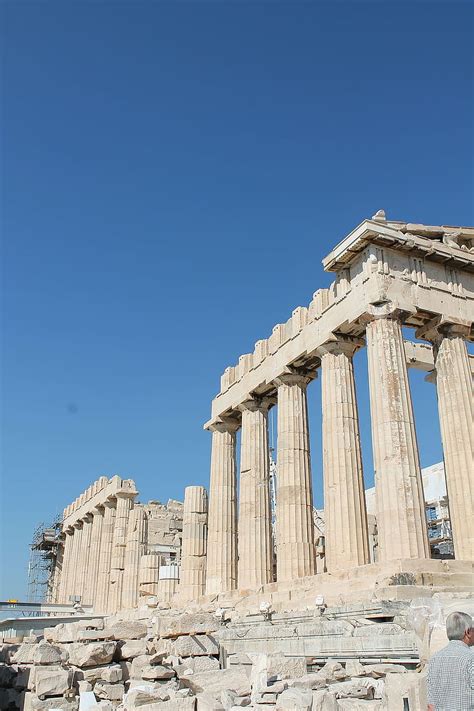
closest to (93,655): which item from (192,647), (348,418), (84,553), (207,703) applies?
(192,647)

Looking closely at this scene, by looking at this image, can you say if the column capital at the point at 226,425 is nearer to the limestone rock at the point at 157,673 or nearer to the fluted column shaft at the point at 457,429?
the fluted column shaft at the point at 457,429

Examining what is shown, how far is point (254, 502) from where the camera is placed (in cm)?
2745

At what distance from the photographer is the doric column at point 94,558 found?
151 feet

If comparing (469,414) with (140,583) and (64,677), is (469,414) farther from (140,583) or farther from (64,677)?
(140,583)

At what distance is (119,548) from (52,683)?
31.0m

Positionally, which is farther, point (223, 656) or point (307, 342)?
point (307, 342)

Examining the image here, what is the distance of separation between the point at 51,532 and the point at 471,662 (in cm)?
5916

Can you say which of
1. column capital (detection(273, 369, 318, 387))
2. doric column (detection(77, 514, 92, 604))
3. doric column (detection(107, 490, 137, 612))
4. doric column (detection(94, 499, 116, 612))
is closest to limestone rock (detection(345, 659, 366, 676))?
column capital (detection(273, 369, 318, 387))

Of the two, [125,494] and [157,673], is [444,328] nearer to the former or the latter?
[157,673]

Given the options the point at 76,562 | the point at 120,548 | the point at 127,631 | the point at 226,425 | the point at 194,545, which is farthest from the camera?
the point at 76,562

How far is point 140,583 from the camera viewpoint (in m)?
36.9

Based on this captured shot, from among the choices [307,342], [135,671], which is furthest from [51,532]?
[135,671]

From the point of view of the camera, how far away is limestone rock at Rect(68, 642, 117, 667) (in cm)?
1263

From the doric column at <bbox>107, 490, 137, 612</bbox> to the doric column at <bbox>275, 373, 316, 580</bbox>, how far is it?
62.4 feet
